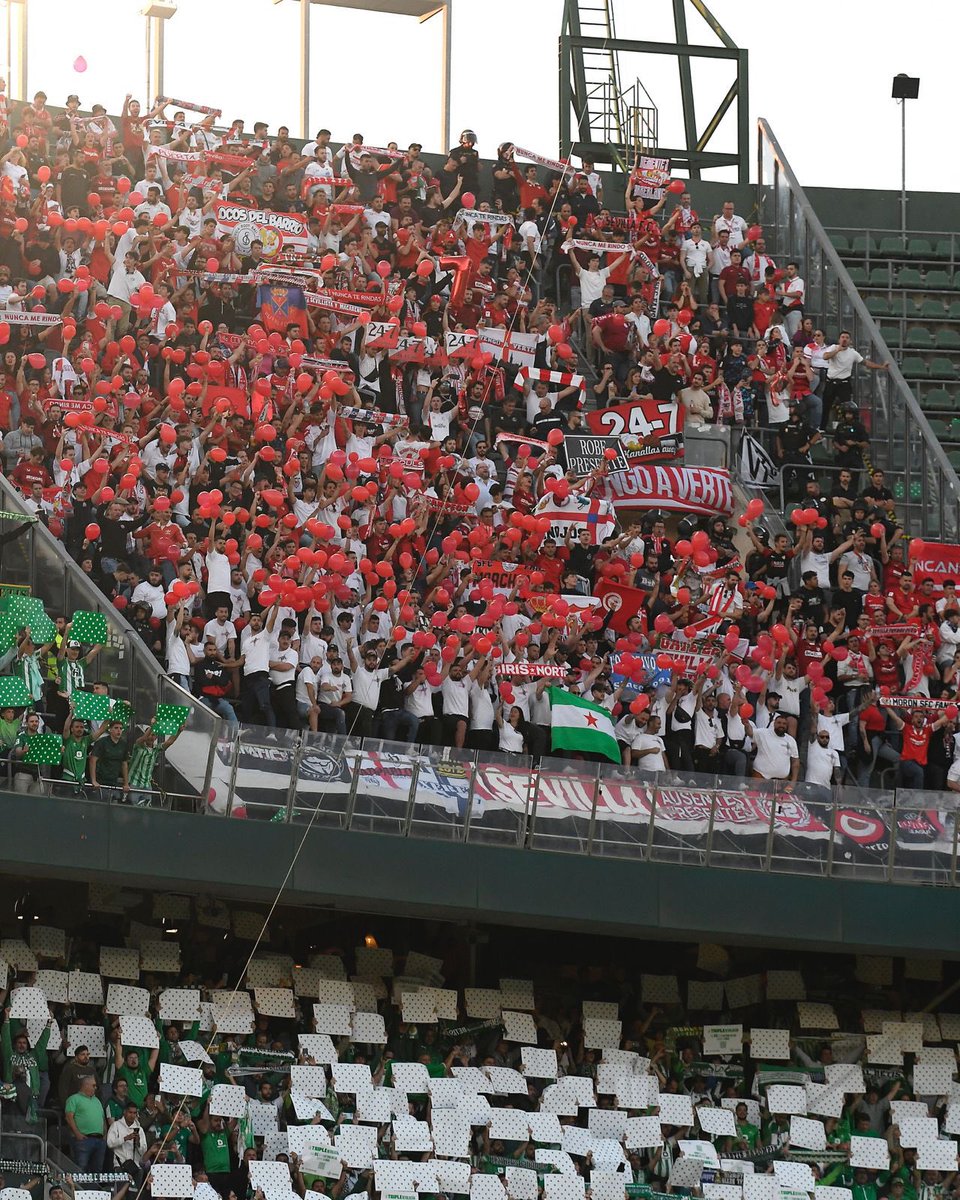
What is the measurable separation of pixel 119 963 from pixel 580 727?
4.34 m

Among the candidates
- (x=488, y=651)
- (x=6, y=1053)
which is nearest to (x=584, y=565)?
(x=488, y=651)

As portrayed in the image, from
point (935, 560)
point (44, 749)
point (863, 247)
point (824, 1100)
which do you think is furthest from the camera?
point (863, 247)

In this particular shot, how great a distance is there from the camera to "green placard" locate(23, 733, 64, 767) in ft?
64.1

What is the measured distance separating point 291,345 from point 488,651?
4219 mm

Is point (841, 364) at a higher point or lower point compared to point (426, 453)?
higher

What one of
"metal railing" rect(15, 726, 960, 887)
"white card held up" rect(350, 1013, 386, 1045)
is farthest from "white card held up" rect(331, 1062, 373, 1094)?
"metal railing" rect(15, 726, 960, 887)

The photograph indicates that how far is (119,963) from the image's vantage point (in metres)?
20.9

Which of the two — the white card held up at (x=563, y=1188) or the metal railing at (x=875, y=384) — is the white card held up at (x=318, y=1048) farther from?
the metal railing at (x=875, y=384)

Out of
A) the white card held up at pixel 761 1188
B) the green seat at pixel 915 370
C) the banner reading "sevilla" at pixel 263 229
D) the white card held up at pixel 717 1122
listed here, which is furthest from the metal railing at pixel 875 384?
the white card held up at pixel 761 1188

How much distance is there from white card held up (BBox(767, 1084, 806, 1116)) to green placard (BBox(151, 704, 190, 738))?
19.6 ft

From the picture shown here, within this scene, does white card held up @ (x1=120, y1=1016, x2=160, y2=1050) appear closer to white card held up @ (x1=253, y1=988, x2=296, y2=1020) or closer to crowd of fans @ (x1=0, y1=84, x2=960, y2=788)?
white card held up @ (x1=253, y1=988, x2=296, y2=1020)

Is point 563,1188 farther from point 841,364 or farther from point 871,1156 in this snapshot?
point 841,364

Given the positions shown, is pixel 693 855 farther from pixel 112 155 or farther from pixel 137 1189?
pixel 112 155

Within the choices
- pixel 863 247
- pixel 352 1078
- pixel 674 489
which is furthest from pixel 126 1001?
pixel 863 247
